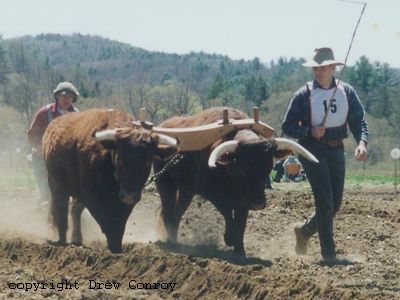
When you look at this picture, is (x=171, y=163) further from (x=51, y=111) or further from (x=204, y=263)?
(x=204, y=263)

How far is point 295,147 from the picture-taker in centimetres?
957

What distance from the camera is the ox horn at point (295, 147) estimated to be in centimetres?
942

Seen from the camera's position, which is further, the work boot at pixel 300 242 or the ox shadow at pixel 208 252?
the work boot at pixel 300 242

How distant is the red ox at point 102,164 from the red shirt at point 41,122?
1383 millimetres

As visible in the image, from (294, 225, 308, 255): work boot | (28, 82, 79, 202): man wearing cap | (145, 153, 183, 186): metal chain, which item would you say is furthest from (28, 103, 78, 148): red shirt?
(294, 225, 308, 255): work boot

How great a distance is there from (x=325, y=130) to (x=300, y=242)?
4.94 feet

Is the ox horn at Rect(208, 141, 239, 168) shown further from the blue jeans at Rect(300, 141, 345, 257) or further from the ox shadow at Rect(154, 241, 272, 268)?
the ox shadow at Rect(154, 241, 272, 268)

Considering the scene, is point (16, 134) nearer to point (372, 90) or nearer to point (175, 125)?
point (372, 90)

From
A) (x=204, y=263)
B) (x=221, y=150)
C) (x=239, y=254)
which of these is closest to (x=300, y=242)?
(x=239, y=254)

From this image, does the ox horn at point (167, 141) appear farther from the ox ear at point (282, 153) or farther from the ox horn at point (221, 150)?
the ox ear at point (282, 153)

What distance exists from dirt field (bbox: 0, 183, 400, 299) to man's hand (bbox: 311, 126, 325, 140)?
1468mm

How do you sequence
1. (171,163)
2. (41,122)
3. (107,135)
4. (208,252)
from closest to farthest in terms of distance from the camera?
1. (107,135)
2. (208,252)
3. (171,163)
4. (41,122)

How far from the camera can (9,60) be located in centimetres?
16525

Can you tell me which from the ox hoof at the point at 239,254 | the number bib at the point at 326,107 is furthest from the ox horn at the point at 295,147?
the ox hoof at the point at 239,254
